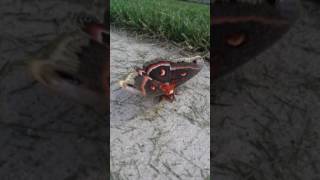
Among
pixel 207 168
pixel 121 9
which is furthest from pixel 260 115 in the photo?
pixel 121 9

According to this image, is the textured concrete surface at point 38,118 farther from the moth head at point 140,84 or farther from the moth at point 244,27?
the moth at point 244,27

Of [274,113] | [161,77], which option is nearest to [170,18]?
[161,77]

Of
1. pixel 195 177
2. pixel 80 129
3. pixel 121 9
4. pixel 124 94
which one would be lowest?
pixel 195 177

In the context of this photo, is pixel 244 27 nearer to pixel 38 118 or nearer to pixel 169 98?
pixel 169 98

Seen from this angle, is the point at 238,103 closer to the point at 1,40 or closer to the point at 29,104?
the point at 29,104

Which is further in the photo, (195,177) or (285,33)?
(285,33)

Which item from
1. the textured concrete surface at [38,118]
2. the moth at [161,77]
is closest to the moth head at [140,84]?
the moth at [161,77]

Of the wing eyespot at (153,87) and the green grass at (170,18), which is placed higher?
the green grass at (170,18)
